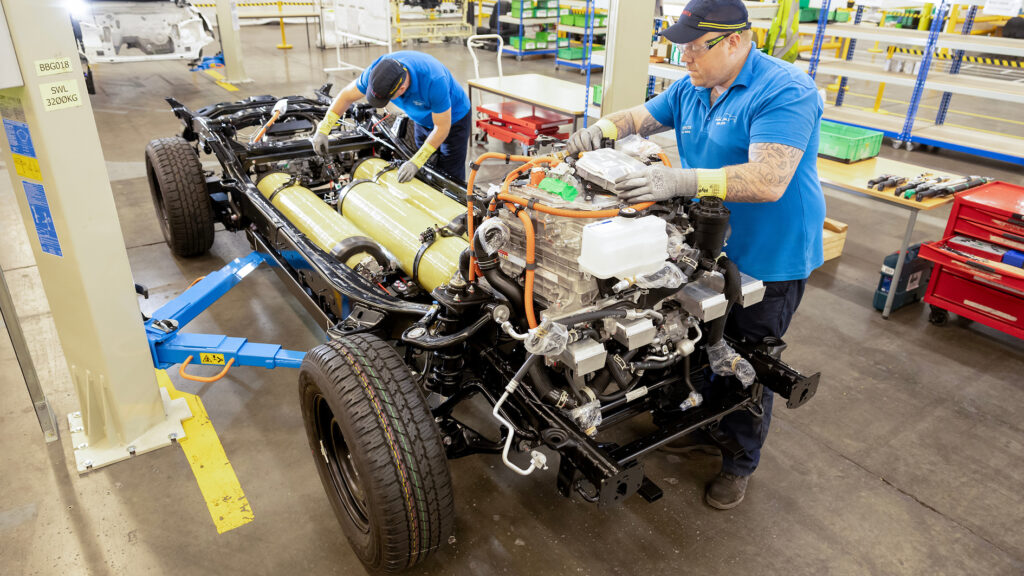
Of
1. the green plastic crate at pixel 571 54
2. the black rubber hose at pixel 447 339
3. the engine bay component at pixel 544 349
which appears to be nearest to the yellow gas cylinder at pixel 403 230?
the engine bay component at pixel 544 349

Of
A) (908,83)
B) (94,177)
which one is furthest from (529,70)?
(94,177)

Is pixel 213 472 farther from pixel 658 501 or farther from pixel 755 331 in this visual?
pixel 755 331

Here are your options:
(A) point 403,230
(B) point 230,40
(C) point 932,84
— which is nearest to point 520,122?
(A) point 403,230

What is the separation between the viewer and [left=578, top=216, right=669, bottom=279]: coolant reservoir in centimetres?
217

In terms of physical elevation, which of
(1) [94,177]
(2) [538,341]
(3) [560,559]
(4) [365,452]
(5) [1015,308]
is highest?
(1) [94,177]

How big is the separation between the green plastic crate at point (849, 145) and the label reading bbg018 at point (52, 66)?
4.90 meters

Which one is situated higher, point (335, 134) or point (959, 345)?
point (335, 134)

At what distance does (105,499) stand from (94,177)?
1429mm

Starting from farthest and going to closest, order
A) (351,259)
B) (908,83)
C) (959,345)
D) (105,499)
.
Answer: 1. (908,83)
2. (959,345)
3. (351,259)
4. (105,499)

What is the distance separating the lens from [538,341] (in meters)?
2.19

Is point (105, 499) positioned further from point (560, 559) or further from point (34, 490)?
point (560, 559)

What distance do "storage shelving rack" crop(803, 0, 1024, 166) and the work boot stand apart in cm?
695

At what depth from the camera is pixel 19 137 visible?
2654 mm

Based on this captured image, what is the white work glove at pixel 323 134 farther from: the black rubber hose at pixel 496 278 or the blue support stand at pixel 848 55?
the blue support stand at pixel 848 55
